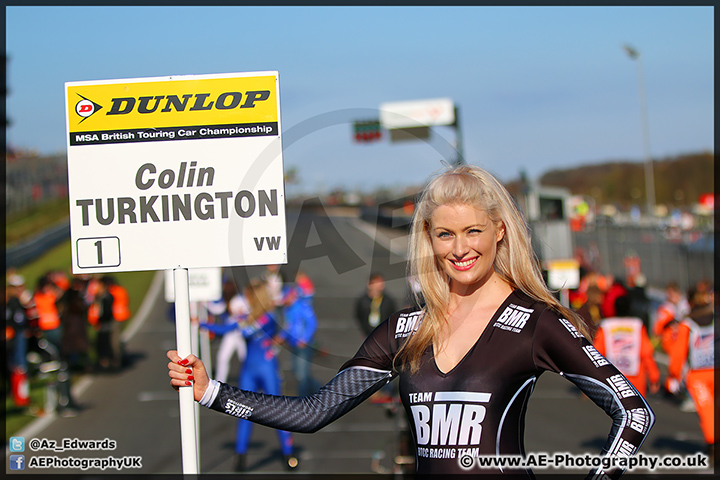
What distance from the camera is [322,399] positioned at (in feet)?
9.18

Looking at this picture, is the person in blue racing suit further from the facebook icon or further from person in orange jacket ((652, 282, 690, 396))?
person in orange jacket ((652, 282, 690, 396))

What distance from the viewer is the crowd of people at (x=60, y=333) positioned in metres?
11.8

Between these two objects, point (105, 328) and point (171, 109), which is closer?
point (171, 109)

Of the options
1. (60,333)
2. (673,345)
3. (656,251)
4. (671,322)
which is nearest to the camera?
(673,345)

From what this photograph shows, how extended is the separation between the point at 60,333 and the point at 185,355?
38.0 ft

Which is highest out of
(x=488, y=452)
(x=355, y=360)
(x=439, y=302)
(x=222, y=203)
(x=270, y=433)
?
(x=222, y=203)

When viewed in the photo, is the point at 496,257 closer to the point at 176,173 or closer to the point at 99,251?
the point at 176,173

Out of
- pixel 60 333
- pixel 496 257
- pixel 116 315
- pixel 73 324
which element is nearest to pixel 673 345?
pixel 496 257

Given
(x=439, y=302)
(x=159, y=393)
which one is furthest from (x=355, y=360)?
(x=159, y=393)

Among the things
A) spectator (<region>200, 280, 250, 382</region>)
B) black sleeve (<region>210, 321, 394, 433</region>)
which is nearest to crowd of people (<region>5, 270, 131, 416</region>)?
spectator (<region>200, 280, 250, 382</region>)

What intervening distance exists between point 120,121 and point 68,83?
0.92ft

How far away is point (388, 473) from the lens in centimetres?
796

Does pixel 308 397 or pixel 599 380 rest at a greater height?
pixel 599 380

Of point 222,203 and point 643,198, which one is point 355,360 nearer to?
point 222,203
